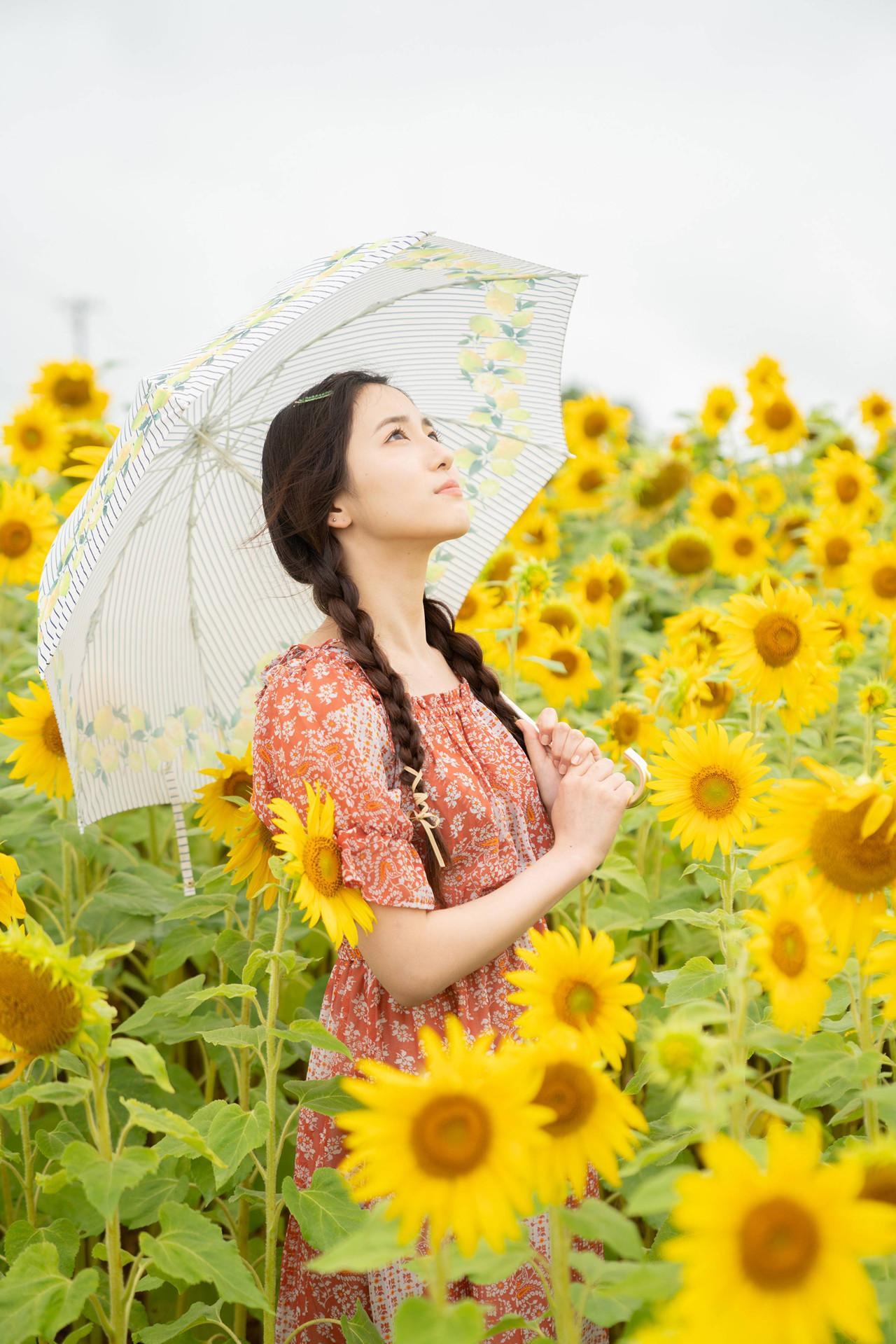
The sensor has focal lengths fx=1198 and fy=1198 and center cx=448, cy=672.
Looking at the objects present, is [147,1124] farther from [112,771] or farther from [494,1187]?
[112,771]

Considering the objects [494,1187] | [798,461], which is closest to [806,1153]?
[494,1187]

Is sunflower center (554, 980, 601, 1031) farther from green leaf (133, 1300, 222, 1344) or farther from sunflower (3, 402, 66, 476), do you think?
sunflower (3, 402, 66, 476)

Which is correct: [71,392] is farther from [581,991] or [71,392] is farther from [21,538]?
[581,991]

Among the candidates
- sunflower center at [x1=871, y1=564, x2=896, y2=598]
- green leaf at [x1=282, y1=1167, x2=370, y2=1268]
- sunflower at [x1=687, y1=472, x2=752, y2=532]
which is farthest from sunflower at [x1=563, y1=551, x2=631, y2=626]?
green leaf at [x1=282, y1=1167, x2=370, y2=1268]

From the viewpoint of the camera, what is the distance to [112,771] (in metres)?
2.30

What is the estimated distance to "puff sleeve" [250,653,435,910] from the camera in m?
1.69

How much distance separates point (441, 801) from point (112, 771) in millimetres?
750

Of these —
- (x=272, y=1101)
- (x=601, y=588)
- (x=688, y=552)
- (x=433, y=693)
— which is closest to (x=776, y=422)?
(x=688, y=552)

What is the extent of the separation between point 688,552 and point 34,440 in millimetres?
2580

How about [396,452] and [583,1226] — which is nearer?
[583,1226]

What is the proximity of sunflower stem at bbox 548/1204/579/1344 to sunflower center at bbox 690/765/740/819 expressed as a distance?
3.08ft

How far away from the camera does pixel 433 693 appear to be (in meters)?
2.10

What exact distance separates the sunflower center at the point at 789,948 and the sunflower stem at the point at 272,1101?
71 centimetres

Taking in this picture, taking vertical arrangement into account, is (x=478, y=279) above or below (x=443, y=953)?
above
